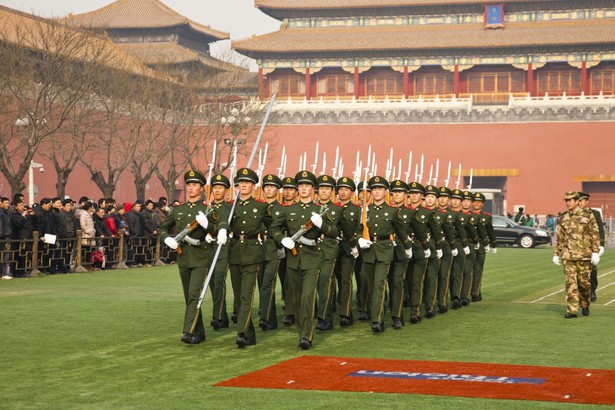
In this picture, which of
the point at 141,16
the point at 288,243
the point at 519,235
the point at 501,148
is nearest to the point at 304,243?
the point at 288,243

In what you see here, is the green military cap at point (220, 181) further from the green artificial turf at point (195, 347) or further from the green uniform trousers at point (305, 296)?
the green artificial turf at point (195, 347)

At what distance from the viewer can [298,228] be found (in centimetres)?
989

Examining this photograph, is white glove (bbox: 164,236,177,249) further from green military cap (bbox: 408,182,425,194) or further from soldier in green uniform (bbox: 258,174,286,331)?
green military cap (bbox: 408,182,425,194)

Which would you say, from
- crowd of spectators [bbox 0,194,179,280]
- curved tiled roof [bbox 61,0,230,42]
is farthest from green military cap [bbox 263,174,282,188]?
curved tiled roof [bbox 61,0,230,42]

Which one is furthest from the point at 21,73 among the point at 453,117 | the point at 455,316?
the point at 453,117

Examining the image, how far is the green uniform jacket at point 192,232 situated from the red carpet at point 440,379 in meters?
1.51

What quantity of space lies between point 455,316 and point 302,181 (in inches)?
125

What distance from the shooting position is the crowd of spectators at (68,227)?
687 inches

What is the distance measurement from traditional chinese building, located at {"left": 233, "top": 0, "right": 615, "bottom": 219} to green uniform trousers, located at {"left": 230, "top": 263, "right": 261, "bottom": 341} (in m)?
36.4

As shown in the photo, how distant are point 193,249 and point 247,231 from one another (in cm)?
50

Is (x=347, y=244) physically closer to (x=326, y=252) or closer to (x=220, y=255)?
(x=326, y=252)

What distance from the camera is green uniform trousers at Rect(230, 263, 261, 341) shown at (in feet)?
30.6

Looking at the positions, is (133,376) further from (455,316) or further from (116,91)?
(116,91)

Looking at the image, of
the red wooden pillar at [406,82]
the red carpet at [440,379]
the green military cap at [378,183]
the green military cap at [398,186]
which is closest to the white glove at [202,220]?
the red carpet at [440,379]
